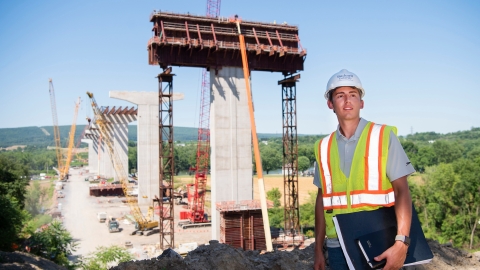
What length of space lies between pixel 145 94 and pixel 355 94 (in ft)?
171

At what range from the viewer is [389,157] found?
9.27 ft

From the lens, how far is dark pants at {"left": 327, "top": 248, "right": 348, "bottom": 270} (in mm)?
3059

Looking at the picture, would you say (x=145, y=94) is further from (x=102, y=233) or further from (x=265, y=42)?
(x=265, y=42)

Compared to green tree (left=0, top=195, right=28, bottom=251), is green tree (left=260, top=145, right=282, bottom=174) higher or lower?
higher

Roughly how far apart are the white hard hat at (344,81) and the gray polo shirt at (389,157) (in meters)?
0.28

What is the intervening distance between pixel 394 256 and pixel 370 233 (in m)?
0.21

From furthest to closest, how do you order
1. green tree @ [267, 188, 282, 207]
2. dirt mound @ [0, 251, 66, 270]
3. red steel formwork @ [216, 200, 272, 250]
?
green tree @ [267, 188, 282, 207] → red steel formwork @ [216, 200, 272, 250] → dirt mound @ [0, 251, 66, 270]

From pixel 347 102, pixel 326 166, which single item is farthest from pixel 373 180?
pixel 347 102

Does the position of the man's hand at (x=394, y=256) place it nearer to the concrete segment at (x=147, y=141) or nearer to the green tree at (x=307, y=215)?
the green tree at (x=307, y=215)

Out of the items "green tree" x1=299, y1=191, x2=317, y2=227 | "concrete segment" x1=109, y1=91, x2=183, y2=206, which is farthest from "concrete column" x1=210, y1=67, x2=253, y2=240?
"concrete segment" x1=109, y1=91, x2=183, y2=206

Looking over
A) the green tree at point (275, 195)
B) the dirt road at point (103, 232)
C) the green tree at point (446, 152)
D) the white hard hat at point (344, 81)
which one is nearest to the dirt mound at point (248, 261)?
the white hard hat at point (344, 81)

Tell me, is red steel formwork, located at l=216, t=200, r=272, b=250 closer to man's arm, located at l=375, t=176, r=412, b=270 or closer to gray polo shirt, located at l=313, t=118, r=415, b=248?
gray polo shirt, located at l=313, t=118, r=415, b=248

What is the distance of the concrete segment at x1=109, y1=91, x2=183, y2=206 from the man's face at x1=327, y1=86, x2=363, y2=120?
5083 cm

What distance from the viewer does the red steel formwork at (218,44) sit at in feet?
83.3
